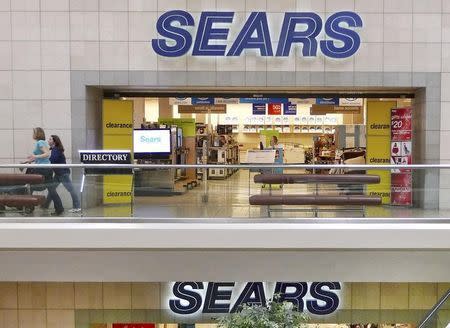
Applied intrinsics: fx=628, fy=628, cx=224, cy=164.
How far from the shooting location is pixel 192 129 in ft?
59.4

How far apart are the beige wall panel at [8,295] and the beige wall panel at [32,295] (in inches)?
3.5

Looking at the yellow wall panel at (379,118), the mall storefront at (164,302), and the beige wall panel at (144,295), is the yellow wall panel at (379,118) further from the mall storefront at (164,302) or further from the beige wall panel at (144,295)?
the beige wall panel at (144,295)

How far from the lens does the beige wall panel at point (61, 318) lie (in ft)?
35.6

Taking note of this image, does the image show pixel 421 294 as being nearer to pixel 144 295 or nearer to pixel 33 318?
pixel 144 295

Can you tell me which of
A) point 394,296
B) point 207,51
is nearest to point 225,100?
point 207,51

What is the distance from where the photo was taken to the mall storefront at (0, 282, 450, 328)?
35.0 ft

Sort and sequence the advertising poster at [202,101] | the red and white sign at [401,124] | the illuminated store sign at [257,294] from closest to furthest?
the illuminated store sign at [257,294] → the red and white sign at [401,124] → the advertising poster at [202,101]

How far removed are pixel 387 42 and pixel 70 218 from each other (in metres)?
7.69

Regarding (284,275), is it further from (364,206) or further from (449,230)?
(449,230)

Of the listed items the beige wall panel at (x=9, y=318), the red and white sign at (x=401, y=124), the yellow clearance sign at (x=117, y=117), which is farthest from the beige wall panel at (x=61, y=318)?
the red and white sign at (x=401, y=124)

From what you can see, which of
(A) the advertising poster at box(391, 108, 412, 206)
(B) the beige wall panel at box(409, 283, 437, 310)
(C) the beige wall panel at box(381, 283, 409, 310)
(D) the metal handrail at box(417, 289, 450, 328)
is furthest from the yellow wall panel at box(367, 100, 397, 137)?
(D) the metal handrail at box(417, 289, 450, 328)

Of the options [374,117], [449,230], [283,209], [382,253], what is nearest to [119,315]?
[283,209]

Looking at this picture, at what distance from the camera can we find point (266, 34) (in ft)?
43.1

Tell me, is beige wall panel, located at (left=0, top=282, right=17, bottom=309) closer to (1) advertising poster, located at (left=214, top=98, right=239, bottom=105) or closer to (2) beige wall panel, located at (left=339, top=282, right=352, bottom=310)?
(2) beige wall panel, located at (left=339, top=282, right=352, bottom=310)
